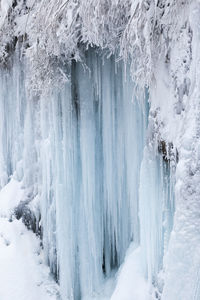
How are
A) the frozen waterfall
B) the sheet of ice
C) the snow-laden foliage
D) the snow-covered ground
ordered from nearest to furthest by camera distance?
the snow-laden foliage
the frozen waterfall
the snow-covered ground
the sheet of ice

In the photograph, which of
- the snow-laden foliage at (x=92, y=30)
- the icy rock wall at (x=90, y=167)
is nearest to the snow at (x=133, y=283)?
the icy rock wall at (x=90, y=167)

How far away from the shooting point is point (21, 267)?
4.39 m

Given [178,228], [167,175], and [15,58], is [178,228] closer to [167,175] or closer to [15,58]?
[167,175]

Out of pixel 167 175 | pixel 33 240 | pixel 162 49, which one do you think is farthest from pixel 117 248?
pixel 162 49

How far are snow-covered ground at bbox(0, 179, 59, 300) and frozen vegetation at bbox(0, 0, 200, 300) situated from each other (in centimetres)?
1

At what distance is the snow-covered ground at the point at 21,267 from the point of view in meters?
4.26

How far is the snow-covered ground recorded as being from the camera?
14.0ft

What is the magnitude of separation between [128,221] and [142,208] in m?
1.34

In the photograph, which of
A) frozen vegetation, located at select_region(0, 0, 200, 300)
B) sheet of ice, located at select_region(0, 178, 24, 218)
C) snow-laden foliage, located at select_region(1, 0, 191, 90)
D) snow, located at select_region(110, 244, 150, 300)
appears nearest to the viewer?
snow-laden foliage, located at select_region(1, 0, 191, 90)

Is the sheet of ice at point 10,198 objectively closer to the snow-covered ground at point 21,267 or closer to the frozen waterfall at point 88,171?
the snow-covered ground at point 21,267

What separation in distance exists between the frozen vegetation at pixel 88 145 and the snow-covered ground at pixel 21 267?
1 centimetres

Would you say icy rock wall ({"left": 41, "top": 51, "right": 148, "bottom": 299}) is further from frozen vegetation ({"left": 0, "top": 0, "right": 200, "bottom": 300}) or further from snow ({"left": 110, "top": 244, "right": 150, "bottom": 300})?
snow ({"left": 110, "top": 244, "right": 150, "bottom": 300})

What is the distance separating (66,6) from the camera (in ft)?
10.7

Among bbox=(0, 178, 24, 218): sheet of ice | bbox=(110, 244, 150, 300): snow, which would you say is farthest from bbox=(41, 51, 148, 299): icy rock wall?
bbox=(110, 244, 150, 300): snow
